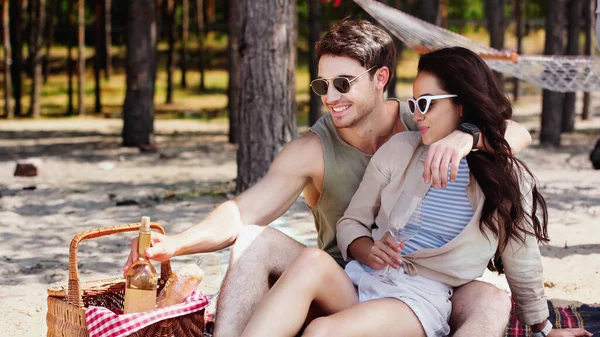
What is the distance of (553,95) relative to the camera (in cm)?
980

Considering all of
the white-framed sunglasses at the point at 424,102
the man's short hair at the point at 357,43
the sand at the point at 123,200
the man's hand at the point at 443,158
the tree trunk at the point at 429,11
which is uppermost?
the tree trunk at the point at 429,11

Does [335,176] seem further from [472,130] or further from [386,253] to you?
[472,130]

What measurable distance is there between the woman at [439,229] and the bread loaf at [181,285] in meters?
0.26

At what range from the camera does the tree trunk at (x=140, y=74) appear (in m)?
9.85

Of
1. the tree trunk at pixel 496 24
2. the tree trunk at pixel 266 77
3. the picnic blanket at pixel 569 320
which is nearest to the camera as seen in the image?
the picnic blanket at pixel 569 320

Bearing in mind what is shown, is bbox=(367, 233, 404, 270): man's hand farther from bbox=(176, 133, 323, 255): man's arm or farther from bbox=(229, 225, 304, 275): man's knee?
bbox=(176, 133, 323, 255): man's arm

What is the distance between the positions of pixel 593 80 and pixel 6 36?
28.9ft

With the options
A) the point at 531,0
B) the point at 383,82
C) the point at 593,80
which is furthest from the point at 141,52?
the point at 531,0

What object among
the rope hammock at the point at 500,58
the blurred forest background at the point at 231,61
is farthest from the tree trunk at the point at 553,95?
the rope hammock at the point at 500,58

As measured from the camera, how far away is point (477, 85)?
2.82 m

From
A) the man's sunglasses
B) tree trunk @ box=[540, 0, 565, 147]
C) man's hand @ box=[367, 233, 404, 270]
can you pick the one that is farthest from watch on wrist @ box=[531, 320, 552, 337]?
tree trunk @ box=[540, 0, 565, 147]

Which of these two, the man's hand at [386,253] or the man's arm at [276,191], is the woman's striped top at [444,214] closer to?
the man's hand at [386,253]

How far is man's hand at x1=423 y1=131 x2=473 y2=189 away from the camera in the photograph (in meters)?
2.65

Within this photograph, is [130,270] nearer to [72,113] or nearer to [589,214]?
[589,214]
